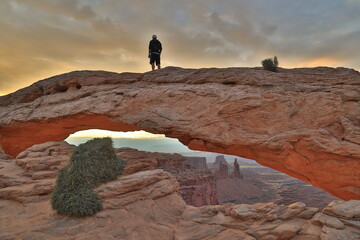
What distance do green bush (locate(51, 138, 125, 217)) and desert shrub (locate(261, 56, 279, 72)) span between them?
1156 cm

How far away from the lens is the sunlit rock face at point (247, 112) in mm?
11148

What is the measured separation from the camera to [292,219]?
8406mm

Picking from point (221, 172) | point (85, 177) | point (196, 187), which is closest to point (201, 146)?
point (85, 177)

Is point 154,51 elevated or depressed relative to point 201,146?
elevated

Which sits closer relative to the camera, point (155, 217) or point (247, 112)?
point (155, 217)

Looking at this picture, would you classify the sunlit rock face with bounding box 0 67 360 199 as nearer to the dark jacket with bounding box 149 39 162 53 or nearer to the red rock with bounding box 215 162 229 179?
the dark jacket with bounding box 149 39 162 53

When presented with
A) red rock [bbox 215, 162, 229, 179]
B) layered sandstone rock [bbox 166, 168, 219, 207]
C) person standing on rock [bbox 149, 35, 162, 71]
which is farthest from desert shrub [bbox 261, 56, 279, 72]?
red rock [bbox 215, 162, 229, 179]

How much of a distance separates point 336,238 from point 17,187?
15.1 m

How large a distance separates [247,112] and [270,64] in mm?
4474

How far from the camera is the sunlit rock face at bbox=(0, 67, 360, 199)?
439 inches

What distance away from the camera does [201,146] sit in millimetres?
13156

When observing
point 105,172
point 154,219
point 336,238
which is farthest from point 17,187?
point 336,238

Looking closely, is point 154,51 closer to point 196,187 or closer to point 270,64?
point 270,64

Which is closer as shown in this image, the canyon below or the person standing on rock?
the canyon below
